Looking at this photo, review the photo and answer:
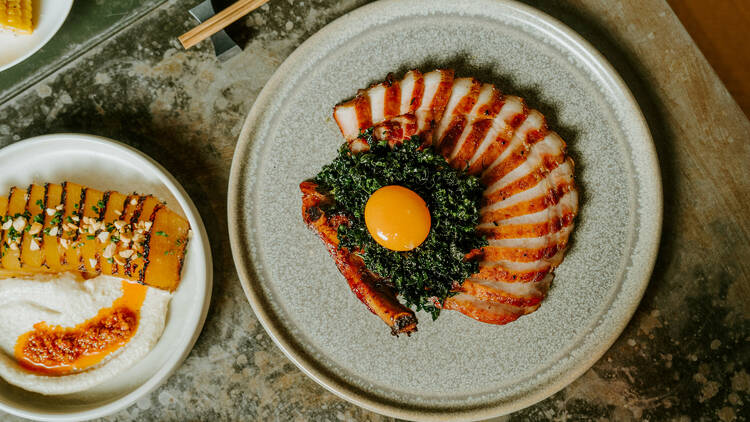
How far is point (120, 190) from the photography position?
9.61 ft

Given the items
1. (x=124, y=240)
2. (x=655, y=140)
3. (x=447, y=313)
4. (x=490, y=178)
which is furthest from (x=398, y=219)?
(x=655, y=140)

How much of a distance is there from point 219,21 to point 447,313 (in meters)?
2.24

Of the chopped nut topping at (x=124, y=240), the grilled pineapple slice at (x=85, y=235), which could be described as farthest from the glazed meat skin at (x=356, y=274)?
the chopped nut topping at (x=124, y=240)

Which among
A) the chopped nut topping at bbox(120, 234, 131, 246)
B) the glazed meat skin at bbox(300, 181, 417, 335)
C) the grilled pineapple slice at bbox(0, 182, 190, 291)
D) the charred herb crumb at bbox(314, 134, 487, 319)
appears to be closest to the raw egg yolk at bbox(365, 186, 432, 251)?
the charred herb crumb at bbox(314, 134, 487, 319)

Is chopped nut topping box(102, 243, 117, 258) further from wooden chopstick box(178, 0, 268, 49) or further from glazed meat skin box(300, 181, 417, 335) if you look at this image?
wooden chopstick box(178, 0, 268, 49)

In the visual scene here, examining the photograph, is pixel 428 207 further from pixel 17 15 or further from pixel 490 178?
pixel 17 15

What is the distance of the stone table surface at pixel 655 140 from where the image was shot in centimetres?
283

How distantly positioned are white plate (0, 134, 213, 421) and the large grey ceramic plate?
0.29m

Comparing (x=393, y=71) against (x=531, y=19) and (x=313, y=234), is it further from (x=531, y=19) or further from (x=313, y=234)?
(x=313, y=234)

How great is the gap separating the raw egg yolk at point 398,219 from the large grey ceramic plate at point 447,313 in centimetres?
64

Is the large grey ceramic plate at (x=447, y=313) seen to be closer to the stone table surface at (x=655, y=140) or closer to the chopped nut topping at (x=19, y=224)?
the stone table surface at (x=655, y=140)

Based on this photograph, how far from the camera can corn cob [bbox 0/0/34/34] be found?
273 cm

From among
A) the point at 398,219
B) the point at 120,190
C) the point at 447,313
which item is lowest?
the point at 447,313

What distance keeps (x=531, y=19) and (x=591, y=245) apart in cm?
138
